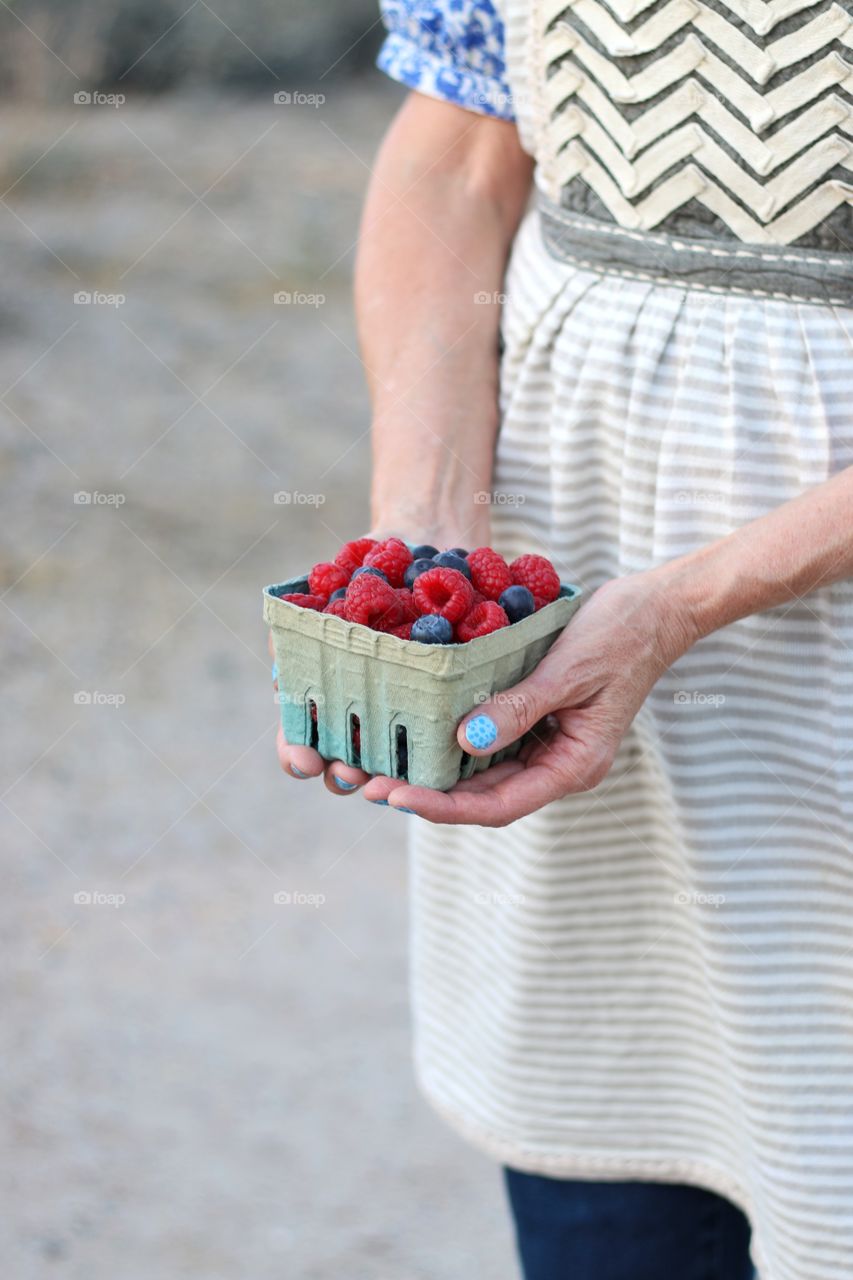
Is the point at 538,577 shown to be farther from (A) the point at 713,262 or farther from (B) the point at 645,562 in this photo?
(A) the point at 713,262

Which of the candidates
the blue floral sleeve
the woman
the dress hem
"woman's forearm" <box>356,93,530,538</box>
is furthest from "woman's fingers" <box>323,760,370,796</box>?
the blue floral sleeve

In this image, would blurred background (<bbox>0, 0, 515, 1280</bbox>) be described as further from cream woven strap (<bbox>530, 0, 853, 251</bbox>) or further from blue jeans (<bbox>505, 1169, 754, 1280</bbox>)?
cream woven strap (<bbox>530, 0, 853, 251</bbox>)

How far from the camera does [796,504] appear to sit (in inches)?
35.6

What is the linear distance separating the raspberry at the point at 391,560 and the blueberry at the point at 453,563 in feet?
0.08

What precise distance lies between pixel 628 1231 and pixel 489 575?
1.90ft

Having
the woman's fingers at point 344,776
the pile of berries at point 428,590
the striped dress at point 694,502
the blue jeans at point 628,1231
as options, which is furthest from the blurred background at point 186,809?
the pile of berries at point 428,590

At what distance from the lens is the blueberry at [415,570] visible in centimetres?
95

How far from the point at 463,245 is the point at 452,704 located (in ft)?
1.42

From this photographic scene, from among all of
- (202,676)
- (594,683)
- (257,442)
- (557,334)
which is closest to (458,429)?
(557,334)

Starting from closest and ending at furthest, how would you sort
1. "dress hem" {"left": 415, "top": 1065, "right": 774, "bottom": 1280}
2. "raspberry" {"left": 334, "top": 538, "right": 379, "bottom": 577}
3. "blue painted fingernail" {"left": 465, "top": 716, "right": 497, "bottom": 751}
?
"blue painted fingernail" {"left": 465, "top": 716, "right": 497, "bottom": 751} → "raspberry" {"left": 334, "top": 538, "right": 379, "bottom": 577} → "dress hem" {"left": 415, "top": 1065, "right": 774, "bottom": 1280}

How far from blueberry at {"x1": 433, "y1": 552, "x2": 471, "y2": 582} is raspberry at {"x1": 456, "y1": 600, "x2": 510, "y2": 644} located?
45 millimetres

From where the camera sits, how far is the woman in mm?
920

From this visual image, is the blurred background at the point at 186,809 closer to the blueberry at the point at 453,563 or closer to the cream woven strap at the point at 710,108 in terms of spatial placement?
the blueberry at the point at 453,563

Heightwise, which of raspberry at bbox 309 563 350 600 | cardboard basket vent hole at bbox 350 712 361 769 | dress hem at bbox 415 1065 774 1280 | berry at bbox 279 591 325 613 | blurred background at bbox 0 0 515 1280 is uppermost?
raspberry at bbox 309 563 350 600
